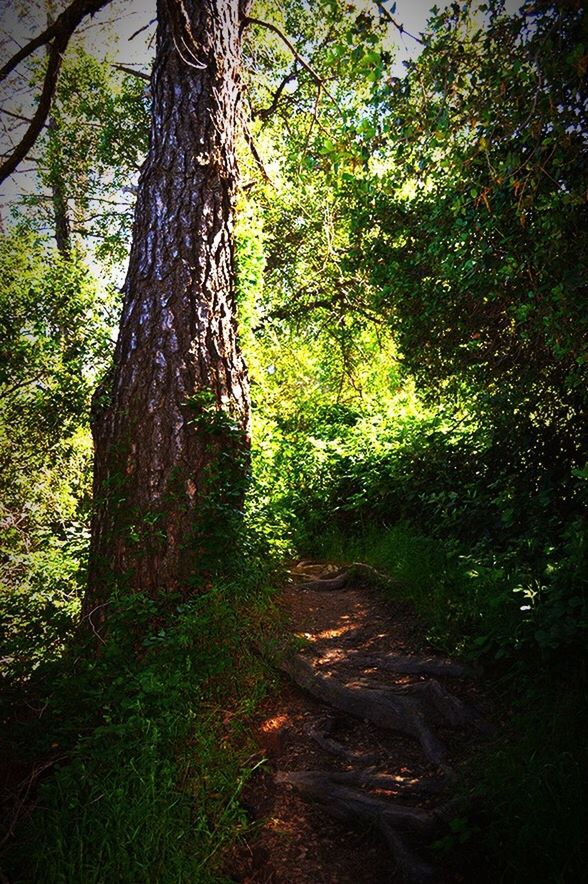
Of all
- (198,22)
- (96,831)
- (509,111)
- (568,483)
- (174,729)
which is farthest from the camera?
(198,22)

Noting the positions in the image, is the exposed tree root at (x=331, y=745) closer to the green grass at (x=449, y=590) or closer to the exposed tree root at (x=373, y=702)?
the exposed tree root at (x=373, y=702)

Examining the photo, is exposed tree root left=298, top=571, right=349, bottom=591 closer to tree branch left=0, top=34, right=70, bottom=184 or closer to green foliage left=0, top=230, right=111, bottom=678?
green foliage left=0, top=230, right=111, bottom=678

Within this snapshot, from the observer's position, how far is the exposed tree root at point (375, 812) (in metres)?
2.25

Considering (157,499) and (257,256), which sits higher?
(257,256)

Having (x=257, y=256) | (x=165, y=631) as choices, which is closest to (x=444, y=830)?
(x=165, y=631)

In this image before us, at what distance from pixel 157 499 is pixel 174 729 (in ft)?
5.95

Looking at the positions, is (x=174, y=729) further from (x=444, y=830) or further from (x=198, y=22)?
(x=198, y=22)

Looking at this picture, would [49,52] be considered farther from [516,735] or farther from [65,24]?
[516,735]

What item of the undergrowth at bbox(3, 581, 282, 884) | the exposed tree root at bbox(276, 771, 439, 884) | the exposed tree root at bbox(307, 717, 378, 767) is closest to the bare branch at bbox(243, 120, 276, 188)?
the undergrowth at bbox(3, 581, 282, 884)

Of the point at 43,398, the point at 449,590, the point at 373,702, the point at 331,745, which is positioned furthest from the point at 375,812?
the point at 43,398

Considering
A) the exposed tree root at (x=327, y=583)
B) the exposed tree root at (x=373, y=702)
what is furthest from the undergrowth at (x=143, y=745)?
the exposed tree root at (x=327, y=583)

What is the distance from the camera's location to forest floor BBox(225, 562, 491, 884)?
7.67 feet

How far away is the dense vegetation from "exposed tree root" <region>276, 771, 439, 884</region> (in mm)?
255

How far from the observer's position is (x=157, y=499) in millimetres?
4086
